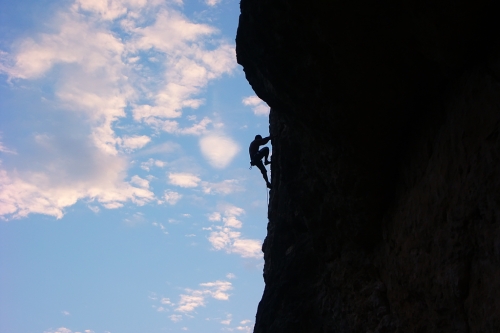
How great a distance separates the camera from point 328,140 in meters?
8.51

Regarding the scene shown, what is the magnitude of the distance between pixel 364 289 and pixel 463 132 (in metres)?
4.14

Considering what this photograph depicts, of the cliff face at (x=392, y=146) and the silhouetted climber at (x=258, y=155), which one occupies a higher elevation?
the silhouetted climber at (x=258, y=155)

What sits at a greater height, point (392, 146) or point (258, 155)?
point (258, 155)

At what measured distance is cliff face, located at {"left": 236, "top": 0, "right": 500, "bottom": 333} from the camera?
593 cm

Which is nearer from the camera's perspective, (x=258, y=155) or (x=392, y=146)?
(x=392, y=146)

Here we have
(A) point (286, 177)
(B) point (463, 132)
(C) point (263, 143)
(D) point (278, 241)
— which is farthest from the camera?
(C) point (263, 143)

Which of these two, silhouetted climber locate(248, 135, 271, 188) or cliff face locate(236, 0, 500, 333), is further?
Result: silhouetted climber locate(248, 135, 271, 188)

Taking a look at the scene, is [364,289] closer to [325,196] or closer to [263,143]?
[325,196]

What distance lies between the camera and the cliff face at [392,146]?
593cm

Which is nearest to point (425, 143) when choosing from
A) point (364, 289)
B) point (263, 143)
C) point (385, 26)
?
point (385, 26)

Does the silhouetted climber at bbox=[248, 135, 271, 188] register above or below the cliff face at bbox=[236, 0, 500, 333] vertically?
above

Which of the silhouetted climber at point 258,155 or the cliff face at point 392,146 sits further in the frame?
the silhouetted climber at point 258,155

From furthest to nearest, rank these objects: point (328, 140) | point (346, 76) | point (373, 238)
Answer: point (373, 238), point (328, 140), point (346, 76)

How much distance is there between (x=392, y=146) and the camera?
26.7 ft
